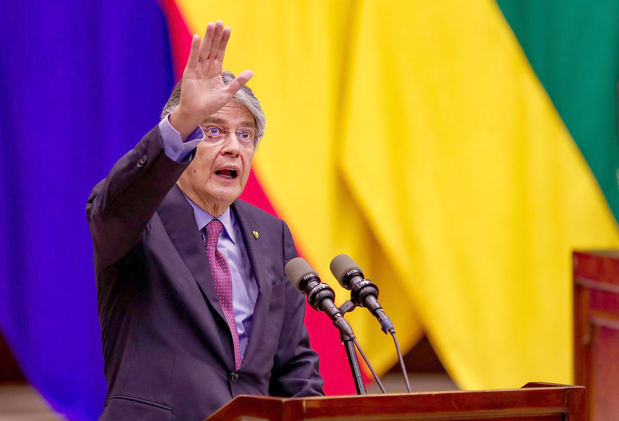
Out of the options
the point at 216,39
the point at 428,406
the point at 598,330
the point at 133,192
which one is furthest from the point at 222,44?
the point at 598,330

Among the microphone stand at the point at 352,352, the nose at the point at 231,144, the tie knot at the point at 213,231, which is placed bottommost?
the microphone stand at the point at 352,352

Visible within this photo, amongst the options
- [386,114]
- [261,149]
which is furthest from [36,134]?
[386,114]

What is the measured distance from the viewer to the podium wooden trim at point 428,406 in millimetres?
1066

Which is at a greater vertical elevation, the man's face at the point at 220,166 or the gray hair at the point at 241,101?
the gray hair at the point at 241,101

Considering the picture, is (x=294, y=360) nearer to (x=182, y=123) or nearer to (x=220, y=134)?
(x=220, y=134)

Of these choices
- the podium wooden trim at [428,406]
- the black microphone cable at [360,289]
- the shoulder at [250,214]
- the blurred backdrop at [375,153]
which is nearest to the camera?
the podium wooden trim at [428,406]

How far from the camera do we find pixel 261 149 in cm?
288

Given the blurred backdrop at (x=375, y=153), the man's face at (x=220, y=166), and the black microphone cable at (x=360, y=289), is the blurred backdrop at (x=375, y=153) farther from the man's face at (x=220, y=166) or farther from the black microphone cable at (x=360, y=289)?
the black microphone cable at (x=360, y=289)

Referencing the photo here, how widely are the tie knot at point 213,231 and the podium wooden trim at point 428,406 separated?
1.85ft

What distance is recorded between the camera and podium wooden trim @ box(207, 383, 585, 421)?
1.07m

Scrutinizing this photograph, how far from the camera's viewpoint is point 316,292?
1.35m

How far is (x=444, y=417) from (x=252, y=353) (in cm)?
57

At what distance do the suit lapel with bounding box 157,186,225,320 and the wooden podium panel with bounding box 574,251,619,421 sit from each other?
1.53 metres

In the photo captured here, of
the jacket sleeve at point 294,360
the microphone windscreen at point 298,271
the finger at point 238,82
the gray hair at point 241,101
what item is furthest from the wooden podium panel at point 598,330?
the finger at point 238,82
